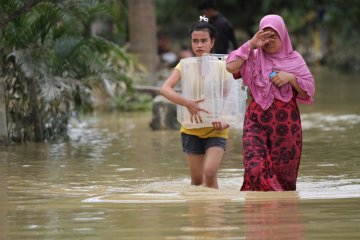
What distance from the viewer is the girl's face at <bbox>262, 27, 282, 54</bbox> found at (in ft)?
30.3

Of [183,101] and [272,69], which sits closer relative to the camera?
[272,69]

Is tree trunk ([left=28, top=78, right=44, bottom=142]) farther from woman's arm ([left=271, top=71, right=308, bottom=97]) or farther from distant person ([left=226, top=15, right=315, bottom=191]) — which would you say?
woman's arm ([left=271, top=71, right=308, bottom=97])

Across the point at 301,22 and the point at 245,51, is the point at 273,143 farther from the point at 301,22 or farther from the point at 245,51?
the point at 301,22

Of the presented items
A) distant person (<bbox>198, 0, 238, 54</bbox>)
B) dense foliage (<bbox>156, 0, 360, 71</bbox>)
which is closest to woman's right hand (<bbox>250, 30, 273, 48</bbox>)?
distant person (<bbox>198, 0, 238, 54</bbox>)

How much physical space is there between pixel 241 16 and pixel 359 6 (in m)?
11.0

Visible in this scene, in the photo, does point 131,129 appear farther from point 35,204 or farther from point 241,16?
point 241,16

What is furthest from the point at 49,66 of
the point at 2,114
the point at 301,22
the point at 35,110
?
the point at 301,22

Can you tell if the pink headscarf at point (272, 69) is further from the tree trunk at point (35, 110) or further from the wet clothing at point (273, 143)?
the tree trunk at point (35, 110)

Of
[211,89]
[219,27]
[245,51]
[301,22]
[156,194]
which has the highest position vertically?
[301,22]

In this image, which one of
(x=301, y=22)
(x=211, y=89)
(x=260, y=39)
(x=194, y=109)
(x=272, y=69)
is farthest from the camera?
(x=301, y=22)

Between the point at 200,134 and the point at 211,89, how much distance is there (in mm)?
421

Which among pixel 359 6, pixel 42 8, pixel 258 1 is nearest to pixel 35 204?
pixel 42 8

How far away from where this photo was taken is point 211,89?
9758 mm

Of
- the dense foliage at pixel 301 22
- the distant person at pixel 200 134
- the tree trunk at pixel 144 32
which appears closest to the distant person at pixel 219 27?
the distant person at pixel 200 134
